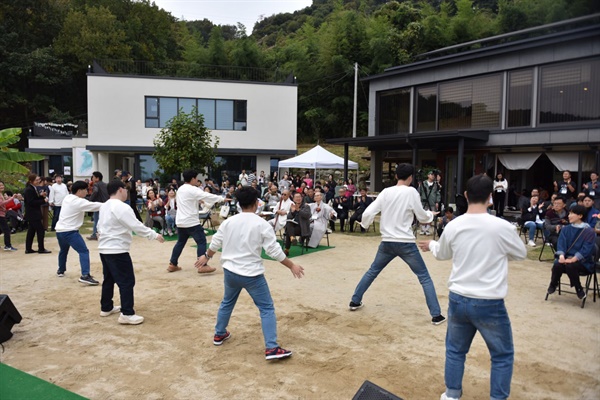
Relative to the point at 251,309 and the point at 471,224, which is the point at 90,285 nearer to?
the point at 251,309

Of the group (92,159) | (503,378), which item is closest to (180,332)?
(503,378)

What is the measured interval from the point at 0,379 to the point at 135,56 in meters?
39.7

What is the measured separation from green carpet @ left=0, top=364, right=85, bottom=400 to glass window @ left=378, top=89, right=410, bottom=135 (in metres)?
17.3

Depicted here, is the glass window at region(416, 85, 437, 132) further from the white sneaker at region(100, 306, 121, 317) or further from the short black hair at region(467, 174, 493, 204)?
the short black hair at region(467, 174, 493, 204)

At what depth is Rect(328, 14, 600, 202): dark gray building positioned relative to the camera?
10.2ft

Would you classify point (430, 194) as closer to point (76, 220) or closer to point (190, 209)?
point (190, 209)

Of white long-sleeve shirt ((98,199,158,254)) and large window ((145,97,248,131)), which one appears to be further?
large window ((145,97,248,131))

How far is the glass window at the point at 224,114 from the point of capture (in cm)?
2523

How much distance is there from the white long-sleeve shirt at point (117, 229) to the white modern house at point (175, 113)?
18467mm

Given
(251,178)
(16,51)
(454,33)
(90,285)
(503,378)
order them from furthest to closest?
(16,51)
(251,178)
(90,285)
(454,33)
(503,378)

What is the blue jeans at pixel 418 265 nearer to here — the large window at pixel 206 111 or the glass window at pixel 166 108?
the large window at pixel 206 111

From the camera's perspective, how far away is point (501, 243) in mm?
3109

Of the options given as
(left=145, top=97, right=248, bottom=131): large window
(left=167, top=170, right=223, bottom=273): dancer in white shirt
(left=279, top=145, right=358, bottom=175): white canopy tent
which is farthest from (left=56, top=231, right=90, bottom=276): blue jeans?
(left=145, top=97, right=248, bottom=131): large window

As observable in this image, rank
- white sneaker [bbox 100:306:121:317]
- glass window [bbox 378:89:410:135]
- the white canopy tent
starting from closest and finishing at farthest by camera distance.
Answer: white sneaker [bbox 100:306:121:317] → the white canopy tent → glass window [bbox 378:89:410:135]
